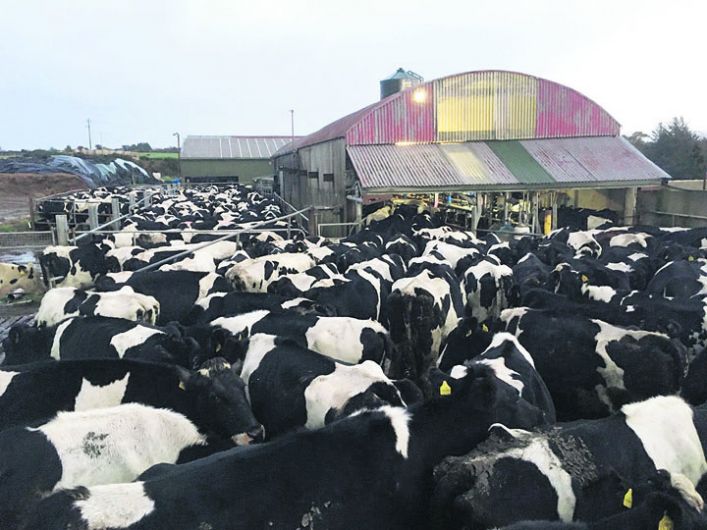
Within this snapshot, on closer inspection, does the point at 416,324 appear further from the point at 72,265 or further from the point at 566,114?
the point at 566,114

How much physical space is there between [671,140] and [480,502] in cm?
5225

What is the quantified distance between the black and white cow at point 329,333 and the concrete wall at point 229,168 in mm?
56323

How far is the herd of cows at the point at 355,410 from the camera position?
11.2 feet

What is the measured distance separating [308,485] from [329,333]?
3.58 meters

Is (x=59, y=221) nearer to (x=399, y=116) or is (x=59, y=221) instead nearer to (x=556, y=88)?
(x=399, y=116)

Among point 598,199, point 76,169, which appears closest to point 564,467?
point 598,199

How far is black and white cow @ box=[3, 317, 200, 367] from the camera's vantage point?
6426mm

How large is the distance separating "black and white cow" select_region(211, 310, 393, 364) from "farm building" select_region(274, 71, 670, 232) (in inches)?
485

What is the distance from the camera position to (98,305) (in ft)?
27.3

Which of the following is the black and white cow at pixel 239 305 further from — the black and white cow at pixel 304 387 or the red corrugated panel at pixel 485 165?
the red corrugated panel at pixel 485 165

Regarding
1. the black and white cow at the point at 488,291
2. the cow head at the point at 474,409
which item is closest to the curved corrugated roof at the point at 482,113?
the black and white cow at the point at 488,291

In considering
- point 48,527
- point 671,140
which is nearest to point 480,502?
point 48,527

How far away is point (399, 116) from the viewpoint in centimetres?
2172

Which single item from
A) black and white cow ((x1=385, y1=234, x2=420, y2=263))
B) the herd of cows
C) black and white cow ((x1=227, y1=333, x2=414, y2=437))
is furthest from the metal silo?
black and white cow ((x1=227, y1=333, x2=414, y2=437))
